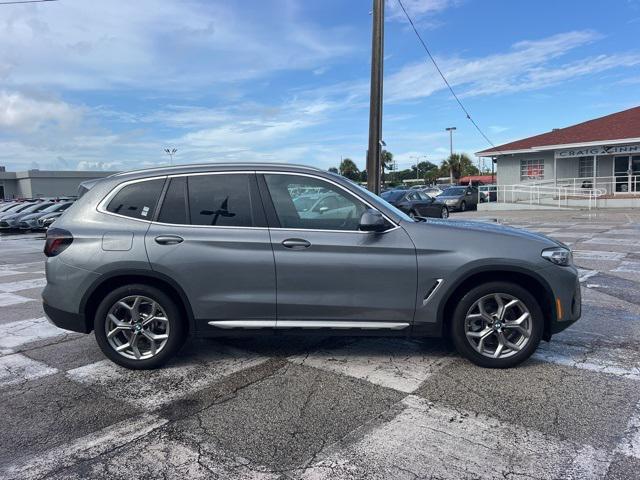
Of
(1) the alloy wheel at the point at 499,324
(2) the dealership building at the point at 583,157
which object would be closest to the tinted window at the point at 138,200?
(1) the alloy wheel at the point at 499,324

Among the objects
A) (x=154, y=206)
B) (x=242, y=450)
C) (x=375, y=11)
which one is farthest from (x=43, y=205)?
(x=242, y=450)

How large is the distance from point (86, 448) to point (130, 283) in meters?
1.58

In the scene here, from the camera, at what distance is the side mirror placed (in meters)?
4.27

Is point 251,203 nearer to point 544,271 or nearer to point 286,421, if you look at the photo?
point 286,421

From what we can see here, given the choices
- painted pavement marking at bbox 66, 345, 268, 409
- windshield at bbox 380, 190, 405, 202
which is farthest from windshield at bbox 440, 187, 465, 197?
painted pavement marking at bbox 66, 345, 268, 409

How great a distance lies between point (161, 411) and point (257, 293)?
1.18 metres

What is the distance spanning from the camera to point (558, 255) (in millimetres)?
4422

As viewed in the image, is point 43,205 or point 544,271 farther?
point 43,205

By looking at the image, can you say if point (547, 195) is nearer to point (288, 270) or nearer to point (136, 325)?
point (288, 270)

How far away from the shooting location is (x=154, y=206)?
15.2 ft

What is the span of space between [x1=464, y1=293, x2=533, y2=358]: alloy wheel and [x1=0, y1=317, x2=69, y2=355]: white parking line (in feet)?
14.7

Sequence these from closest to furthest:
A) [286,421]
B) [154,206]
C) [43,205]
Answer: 1. [286,421]
2. [154,206]
3. [43,205]

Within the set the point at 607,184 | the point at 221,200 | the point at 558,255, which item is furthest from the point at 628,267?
the point at 607,184

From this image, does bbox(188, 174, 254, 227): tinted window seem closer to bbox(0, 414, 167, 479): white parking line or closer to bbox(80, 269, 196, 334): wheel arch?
bbox(80, 269, 196, 334): wheel arch
